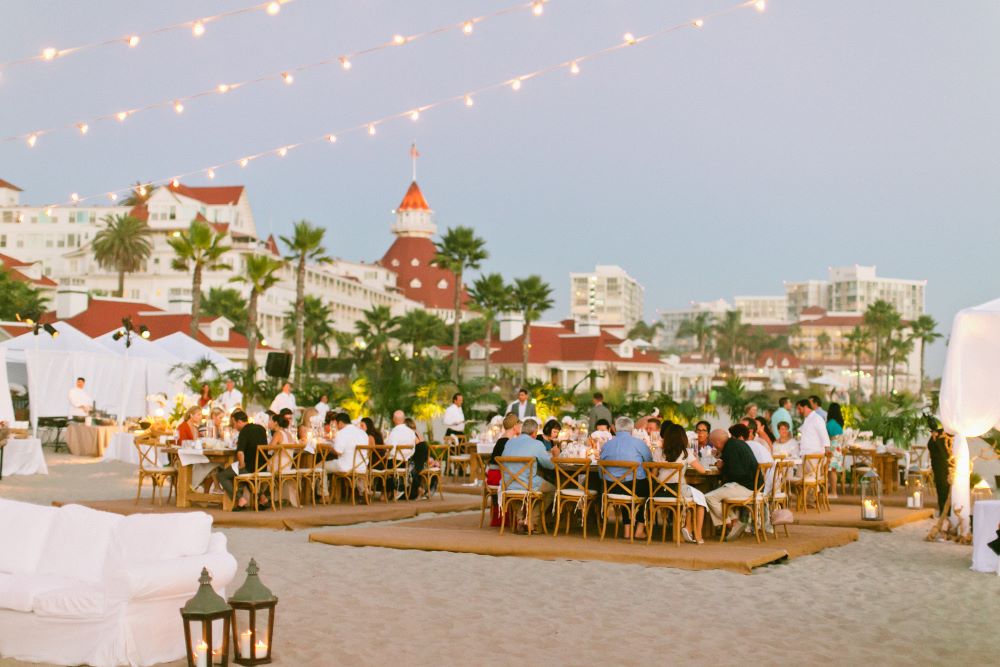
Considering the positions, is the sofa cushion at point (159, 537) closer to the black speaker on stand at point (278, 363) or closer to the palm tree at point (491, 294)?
the black speaker on stand at point (278, 363)

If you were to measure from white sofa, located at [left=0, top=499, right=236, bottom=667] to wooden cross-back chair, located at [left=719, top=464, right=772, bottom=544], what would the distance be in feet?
19.6

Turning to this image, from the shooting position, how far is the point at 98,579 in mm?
6879

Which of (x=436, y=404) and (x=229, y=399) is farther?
(x=436, y=404)

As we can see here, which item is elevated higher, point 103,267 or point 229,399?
point 103,267

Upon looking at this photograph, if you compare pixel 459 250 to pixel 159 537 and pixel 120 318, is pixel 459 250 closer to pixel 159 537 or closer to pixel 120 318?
pixel 120 318

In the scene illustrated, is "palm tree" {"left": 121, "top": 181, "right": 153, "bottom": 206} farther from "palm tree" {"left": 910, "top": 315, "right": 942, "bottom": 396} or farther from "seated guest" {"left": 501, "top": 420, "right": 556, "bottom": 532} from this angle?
"palm tree" {"left": 910, "top": 315, "right": 942, "bottom": 396}

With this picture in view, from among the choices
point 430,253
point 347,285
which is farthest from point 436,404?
point 430,253

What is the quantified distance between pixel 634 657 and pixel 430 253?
96.9 metres

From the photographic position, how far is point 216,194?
7762 centimetres

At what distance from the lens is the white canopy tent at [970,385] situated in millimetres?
12078

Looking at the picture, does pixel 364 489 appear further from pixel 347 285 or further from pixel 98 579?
pixel 347 285

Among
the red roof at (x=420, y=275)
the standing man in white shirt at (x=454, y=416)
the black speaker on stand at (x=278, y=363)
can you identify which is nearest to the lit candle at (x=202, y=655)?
the standing man in white shirt at (x=454, y=416)

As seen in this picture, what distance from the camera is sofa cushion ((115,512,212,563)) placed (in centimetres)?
670

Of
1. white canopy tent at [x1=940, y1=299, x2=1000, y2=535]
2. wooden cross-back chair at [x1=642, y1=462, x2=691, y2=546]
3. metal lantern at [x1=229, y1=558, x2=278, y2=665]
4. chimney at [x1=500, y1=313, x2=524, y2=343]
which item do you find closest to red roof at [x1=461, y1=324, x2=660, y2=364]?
chimney at [x1=500, y1=313, x2=524, y2=343]
